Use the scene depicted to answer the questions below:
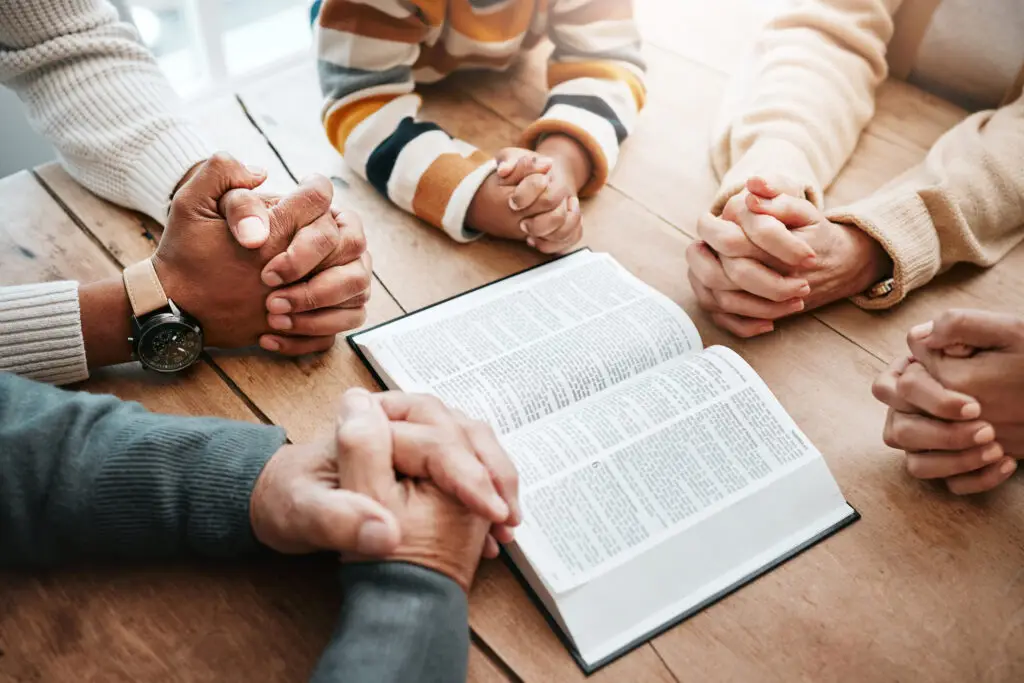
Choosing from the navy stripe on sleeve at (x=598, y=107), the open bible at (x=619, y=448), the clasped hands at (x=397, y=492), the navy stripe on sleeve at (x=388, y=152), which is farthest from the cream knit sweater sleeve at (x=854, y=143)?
the clasped hands at (x=397, y=492)

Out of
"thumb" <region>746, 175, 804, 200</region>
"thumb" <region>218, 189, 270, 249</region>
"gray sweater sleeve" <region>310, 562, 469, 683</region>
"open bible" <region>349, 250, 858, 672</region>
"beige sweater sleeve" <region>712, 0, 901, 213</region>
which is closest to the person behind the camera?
"gray sweater sleeve" <region>310, 562, 469, 683</region>

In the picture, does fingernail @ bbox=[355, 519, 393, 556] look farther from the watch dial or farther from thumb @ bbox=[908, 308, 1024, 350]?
thumb @ bbox=[908, 308, 1024, 350]

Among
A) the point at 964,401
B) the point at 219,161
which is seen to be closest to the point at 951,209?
the point at 964,401

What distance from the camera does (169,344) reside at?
69 centimetres

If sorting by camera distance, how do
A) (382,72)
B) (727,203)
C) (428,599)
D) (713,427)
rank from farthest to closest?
(382,72) < (727,203) < (713,427) < (428,599)

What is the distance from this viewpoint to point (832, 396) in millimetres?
742

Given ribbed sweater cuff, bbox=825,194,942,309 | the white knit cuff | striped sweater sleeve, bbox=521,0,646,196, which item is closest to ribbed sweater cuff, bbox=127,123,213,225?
the white knit cuff

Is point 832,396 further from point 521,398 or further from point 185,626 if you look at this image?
point 185,626

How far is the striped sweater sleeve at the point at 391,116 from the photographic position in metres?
0.87

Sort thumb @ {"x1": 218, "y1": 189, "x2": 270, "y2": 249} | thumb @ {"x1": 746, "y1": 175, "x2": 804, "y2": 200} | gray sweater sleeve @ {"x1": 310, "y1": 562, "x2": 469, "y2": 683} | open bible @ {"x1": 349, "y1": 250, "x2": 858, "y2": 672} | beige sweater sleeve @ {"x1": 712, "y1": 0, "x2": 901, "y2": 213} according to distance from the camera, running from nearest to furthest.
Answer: gray sweater sleeve @ {"x1": 310, "y1": 562, "x2": 469, "y2": 683}, open bible @ {"x1": 349, "y1": 250, "x2": 858, "y2": 672}, thumb @ {"x1": 218, "y1": 189, "x2": 270, "y2": 249}, thumb @ {"x1": 746, "y1": 175, "x2": 804, "y2": 200}, beige sweater sleeve @ {"x1": 712, "y1": 0, "x2": 901, "y2": 213}

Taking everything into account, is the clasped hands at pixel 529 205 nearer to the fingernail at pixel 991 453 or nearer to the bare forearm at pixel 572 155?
the bare forearm at pixel 572 155

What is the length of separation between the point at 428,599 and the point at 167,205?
542 mm

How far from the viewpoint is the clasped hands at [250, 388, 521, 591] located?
0.50 meters

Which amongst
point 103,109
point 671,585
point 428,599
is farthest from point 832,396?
point 103,109
